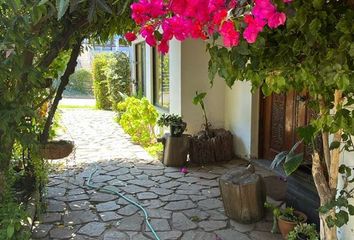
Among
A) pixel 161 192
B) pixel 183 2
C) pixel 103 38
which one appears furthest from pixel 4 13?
pixel 161 192

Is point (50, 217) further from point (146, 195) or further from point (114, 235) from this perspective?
point (146, 195)

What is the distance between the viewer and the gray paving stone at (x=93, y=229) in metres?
3.62

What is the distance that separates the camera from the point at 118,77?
12.6 metres

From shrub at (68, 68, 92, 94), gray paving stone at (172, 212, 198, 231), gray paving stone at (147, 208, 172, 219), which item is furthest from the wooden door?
shrub at (68, 68, 92, 94)

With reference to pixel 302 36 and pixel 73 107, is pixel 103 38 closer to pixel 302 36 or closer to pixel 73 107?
pixel 302 36

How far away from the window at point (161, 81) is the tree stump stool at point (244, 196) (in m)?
4.46

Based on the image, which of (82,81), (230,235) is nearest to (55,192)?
(230,235)

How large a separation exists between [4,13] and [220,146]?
4.42 m

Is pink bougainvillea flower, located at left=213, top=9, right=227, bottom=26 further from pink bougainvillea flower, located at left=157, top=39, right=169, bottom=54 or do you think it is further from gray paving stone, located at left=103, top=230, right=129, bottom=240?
gray paving stone, located at left=103, top=230, right=129, bottom=240

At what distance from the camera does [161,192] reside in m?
4.78

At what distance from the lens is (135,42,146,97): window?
1068cm

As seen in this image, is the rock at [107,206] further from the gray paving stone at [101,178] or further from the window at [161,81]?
the window at [161,81]

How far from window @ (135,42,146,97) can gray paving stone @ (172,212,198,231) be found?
6.86 m

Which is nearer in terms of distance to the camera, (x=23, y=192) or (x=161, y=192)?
(x=23, y=192)
